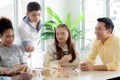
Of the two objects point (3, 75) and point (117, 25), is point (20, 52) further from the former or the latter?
point (117, 25)

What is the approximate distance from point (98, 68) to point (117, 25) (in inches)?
97.8

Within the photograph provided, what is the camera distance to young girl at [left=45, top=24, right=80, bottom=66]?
2604 millimetres

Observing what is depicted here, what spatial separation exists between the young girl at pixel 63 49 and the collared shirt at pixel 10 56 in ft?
1.03

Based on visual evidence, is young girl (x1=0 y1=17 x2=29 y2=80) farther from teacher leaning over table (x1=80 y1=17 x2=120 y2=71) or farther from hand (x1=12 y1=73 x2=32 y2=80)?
teacher leaning over table (x1=80 y1=17 x2=120 y2=71)

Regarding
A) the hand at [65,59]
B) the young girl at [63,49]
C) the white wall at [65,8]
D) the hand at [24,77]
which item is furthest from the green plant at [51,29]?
the hand at [24,77]

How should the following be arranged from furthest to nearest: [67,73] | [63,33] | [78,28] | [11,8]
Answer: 1. [78,28]
2. [11,8]
3. [63,33]
4. [67,73]

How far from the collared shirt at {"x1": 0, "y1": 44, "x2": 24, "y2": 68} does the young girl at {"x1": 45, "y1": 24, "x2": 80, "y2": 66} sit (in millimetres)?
313

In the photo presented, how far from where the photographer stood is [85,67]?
251 cm

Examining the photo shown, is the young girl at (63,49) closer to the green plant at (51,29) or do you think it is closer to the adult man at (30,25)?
the adult man at (30,25)

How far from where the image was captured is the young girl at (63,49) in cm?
260

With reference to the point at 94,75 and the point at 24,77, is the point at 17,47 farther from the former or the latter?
the point at 94,75

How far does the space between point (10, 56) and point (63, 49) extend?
0.62 meters

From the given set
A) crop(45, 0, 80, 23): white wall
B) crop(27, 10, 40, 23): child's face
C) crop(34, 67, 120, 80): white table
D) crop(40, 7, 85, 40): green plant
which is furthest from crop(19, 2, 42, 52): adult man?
crop(45, 0, 80, 23): white wall

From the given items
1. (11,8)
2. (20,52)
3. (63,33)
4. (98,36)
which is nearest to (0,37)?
(20,52)
